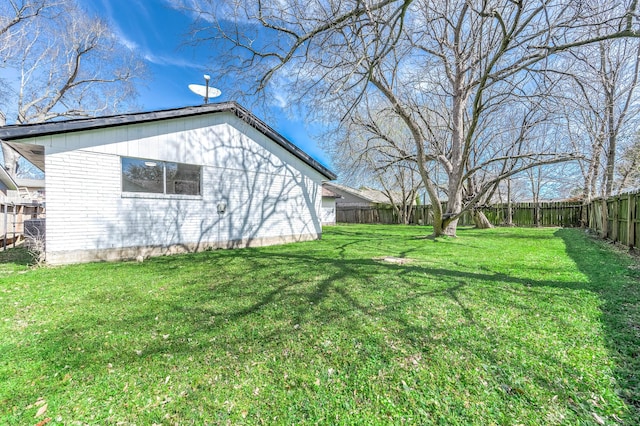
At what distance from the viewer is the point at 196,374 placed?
2.21m

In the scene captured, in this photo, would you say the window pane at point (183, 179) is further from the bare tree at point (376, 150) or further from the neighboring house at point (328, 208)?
the neighboring house at point (328, 208)

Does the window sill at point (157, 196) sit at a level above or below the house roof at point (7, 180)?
below

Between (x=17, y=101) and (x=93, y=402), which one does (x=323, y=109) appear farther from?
(x=17, y=101)

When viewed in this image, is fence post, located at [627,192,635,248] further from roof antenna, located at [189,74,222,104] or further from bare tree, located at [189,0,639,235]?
roof antenna, located at [189,74,222,104]

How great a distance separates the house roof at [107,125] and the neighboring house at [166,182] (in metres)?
0.02

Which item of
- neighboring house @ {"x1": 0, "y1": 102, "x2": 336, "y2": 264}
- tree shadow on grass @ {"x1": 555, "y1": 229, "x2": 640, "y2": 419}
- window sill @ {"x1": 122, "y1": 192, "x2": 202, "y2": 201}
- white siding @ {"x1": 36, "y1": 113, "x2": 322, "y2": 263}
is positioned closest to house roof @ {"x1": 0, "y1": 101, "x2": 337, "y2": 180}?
neighboring house @ {"x1": 0, "y1": 102, "x2": 336, "y2": 264}

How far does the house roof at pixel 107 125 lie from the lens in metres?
5.52

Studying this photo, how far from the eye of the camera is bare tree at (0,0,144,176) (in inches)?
534

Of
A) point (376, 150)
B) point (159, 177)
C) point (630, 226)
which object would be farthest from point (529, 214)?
point (159, 177)

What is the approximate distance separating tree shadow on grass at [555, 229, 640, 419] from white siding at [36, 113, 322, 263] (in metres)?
8.26

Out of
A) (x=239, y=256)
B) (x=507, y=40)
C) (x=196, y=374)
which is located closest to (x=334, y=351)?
(x=196, y=374)

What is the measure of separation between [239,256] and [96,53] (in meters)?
17.8

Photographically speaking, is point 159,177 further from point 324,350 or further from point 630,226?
point 630,226

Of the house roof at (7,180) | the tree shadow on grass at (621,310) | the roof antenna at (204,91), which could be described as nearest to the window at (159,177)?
the roof antenna at (204,91)
